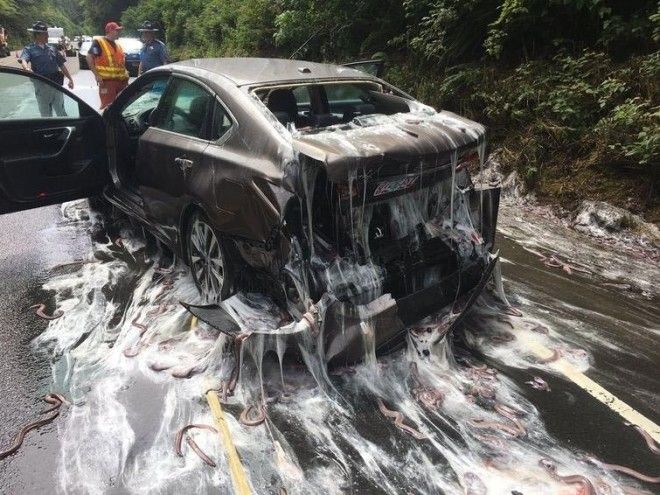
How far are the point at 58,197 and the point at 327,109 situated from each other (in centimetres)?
268

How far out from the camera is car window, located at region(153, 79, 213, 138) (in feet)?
12.7

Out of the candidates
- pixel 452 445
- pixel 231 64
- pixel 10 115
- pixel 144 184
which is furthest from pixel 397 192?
pixel 10 115

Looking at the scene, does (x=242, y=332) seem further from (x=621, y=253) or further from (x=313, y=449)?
(x=621, y=253)

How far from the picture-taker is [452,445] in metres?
2.81

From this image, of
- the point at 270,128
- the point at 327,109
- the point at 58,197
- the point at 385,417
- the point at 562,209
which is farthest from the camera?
the point at 562,209

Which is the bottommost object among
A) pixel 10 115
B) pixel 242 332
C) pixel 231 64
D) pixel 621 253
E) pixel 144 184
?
pixel 621 253

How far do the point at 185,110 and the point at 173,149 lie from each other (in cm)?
32

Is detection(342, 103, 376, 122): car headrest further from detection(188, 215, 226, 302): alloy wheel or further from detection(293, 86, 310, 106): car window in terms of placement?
detection(188, 215, 226, 302): alloy wheel

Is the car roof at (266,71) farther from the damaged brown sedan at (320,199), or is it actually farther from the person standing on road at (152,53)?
the person standing on road at (152,53)

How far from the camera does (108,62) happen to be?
→ 8.29 m

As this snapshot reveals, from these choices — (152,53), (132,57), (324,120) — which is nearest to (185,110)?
(324,120)

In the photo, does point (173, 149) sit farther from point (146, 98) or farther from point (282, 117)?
point (146, 98)

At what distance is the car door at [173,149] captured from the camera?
384 cm

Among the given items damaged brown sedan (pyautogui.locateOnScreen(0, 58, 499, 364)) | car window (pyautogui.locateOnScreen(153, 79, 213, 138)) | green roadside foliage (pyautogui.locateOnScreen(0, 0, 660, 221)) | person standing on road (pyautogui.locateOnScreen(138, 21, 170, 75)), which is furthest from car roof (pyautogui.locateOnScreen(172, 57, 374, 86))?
person standing on road (pyautogui.locateOnScreen(138, 21, 170, 75))
